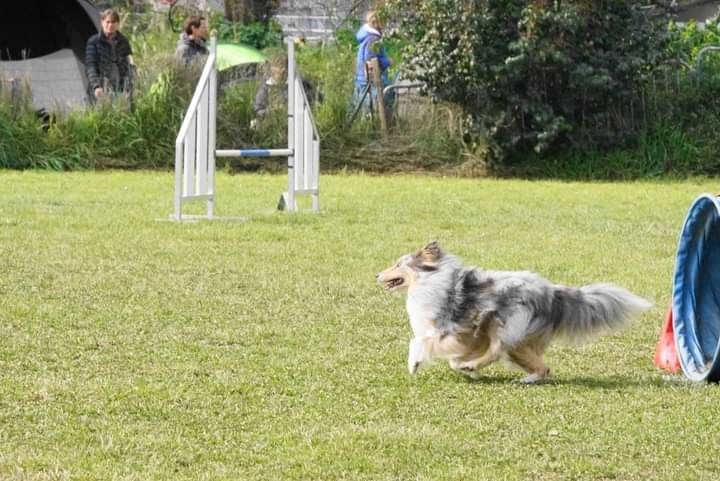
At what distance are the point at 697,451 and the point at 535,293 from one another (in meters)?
1.36

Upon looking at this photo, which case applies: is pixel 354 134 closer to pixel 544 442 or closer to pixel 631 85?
pixel 631 85

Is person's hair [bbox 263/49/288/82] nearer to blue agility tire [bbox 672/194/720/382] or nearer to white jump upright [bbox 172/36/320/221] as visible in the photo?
white jump upright [bbox 172/36/320/221]

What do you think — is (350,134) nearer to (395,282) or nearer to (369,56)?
(369,56)

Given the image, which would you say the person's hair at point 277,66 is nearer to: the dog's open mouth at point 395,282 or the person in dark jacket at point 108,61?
the person in dark jacket at point 108,61

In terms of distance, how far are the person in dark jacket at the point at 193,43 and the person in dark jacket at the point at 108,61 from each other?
2.47 ft

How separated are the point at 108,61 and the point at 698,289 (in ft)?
42.6

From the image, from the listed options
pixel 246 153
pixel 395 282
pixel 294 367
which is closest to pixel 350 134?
pixel 246 153

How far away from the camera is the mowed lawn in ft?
16.4

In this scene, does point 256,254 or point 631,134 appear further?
point 631,134

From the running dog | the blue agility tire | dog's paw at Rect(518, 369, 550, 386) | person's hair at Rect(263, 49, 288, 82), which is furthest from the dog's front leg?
person's hair at Rect(263, 49, 288, 82)

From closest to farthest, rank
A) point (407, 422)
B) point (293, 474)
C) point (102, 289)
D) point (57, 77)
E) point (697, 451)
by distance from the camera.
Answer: point (293, 474), point (697, 451), point (407, 422), point (102, 289), point (57, 77)

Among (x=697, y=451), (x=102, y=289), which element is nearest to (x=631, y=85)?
(x=102, y=289)

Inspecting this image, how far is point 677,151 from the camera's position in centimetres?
1906

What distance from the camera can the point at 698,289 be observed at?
705 cm
